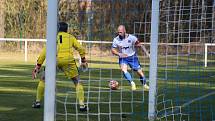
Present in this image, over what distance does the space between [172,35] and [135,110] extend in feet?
5.57

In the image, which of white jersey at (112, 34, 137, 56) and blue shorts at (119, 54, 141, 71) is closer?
white jersey at (112, 34, 137, 56)

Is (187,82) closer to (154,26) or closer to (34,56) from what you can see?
(154,26)

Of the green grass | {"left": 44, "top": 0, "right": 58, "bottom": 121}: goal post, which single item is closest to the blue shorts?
the green grass

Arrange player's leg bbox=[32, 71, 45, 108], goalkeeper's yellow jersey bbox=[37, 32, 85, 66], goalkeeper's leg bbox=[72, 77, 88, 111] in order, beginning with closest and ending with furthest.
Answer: goalkeeper's yellow jersey bbox=[37, 32, 85, 66] < goalkeeper's leg bbox=[72, 77, 88, 111] < player's leg bbox=[32, 71, 45, 108]

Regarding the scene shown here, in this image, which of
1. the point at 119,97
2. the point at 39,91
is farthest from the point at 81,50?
the point at 119,97

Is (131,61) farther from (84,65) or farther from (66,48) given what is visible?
(84,65)

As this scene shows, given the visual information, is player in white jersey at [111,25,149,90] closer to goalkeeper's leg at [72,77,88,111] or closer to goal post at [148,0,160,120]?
goalkeeper's leg at [72,77,88,111]

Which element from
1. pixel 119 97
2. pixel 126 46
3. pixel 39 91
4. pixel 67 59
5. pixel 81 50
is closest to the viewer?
pixel 81 50

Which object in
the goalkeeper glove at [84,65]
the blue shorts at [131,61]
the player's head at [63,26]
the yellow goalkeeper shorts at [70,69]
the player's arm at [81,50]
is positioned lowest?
the blue shorts at [131,61]

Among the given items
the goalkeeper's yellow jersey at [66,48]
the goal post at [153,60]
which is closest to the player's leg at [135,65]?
the goalkeeper's yellow jersey at [66,48]

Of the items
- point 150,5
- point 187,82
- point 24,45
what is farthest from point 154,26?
point 24,45

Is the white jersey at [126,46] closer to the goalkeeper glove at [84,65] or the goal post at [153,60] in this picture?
the goalkeeper glove at [84,65]

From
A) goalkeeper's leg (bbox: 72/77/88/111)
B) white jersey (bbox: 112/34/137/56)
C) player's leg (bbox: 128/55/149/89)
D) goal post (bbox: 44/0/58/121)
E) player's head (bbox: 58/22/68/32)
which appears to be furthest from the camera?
white jersey (bbox: 112/34/137/56)

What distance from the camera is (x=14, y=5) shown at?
4119cm
